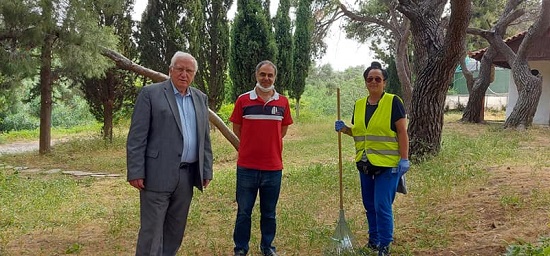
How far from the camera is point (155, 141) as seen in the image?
303 centimetres

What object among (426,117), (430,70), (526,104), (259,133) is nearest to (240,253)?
(259,133)

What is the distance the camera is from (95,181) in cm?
798

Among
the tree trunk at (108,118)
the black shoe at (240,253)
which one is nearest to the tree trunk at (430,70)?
the black shoe at (240,253)

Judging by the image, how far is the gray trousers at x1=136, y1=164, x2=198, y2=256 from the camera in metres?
3.10

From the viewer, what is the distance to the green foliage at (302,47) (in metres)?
20.7

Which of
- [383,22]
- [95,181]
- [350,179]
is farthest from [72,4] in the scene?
[383,22]

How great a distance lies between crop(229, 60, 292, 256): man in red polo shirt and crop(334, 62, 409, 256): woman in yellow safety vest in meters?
0.64

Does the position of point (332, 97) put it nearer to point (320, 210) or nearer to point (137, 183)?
point (320, 210)

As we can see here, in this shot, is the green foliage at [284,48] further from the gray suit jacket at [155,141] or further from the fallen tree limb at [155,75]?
the gray suit jacket at [155,141]

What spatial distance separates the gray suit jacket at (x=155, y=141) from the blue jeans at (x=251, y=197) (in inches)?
28.3

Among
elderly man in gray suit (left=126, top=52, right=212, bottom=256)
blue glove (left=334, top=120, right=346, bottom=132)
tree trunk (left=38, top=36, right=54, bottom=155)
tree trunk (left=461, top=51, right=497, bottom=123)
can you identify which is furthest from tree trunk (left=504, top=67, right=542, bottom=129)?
tree trunk (left=38, top=36, right=54, bottom=155)

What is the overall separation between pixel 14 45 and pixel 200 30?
7.76 metres

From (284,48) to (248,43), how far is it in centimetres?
403

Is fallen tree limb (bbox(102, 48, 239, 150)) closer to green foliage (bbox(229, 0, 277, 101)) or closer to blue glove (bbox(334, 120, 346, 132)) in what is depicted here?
blue glove (bbox(334, 120, 346, 132))
